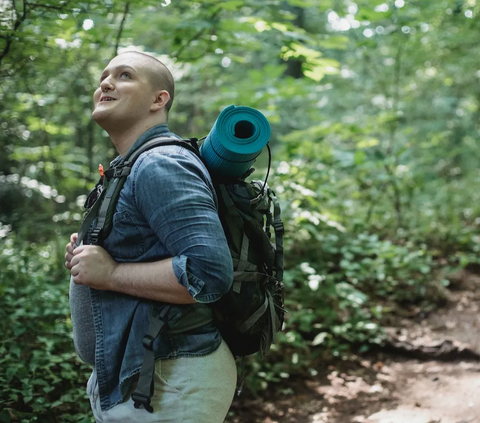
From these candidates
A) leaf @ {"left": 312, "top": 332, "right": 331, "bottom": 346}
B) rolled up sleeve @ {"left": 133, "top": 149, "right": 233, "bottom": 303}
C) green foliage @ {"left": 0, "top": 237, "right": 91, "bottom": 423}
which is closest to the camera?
rolled up sleeve @ {"left": 133, "top": 149, "right": 233, "bottom": 303}

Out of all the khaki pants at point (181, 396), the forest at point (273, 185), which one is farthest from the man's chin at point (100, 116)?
the forest at point (273, 185)

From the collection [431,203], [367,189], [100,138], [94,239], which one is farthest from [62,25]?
[431,203]

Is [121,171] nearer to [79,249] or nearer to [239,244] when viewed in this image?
[79,249]

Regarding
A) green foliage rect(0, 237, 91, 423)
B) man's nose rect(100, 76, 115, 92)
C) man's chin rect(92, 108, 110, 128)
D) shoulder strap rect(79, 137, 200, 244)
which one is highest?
man's nose rect(100, 76, 115, 92)

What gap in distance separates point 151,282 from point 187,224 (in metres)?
0.26

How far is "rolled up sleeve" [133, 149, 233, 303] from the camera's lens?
1.52 m

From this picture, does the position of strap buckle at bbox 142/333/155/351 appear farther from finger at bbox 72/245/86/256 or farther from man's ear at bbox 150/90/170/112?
man's ear at bbox 150/90/170/112

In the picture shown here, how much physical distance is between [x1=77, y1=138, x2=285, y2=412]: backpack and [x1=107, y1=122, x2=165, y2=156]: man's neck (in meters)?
0.12

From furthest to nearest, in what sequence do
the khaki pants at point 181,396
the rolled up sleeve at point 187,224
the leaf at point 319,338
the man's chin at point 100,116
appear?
the leaf at point 319,338 → the man's chin at point 100,116 → the khaki pants at point 181,396 → the rolled up sleeve at point 187,224

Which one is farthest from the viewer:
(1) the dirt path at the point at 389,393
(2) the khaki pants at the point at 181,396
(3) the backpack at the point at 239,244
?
(1) the dirt path at the point at 389,393

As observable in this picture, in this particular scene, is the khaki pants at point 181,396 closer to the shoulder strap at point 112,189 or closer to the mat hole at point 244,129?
the shoulder strap at point 112,189

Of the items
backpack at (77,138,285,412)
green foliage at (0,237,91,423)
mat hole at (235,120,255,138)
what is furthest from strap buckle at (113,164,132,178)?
green foliage at (0,237,91,423)

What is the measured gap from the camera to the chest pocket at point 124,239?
1695 millimetres

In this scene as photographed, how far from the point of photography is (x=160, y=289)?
1598 millimetres
